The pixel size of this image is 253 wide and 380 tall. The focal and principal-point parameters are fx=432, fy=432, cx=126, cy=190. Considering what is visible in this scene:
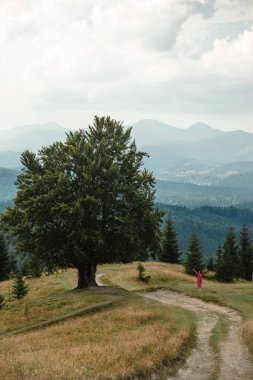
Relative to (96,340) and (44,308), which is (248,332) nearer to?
(96,340)

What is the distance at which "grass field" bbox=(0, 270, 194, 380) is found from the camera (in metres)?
17.0

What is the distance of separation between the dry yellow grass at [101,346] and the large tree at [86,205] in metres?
10.6

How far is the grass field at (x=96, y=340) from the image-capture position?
16984mm

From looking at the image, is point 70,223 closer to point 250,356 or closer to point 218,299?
point 218,299

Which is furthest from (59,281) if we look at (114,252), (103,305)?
(103,305)

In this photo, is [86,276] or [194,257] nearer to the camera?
[86,276]

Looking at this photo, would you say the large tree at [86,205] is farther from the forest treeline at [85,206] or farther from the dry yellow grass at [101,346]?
the dry yellow grass at [101,346]

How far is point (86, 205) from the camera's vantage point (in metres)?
40.4

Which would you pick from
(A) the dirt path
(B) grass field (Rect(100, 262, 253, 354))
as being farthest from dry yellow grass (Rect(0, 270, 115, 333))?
(A) the dirt path

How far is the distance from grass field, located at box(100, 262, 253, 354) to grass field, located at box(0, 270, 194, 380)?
13.8ft

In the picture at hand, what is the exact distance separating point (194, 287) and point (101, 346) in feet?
84.5

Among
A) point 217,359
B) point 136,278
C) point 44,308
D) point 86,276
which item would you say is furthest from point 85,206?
point 217,359

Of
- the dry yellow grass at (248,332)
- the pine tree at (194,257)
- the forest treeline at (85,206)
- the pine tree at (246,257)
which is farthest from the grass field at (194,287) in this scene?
the pine tree at (246,257)

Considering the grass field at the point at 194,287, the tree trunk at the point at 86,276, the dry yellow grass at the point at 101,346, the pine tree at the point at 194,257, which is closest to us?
the dry yellow grass at the point at 101,346
